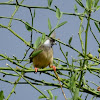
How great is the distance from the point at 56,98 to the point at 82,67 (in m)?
0.16

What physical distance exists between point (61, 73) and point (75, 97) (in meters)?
0.74

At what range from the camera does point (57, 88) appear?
168cm

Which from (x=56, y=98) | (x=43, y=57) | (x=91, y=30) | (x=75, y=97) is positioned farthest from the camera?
(x=43, y=57)

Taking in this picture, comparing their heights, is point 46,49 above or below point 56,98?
above

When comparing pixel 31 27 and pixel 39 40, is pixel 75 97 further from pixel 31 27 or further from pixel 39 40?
pixel 31 27

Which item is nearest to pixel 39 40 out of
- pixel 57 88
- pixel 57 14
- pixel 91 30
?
pixel 57 14

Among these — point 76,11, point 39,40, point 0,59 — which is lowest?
point 39,40

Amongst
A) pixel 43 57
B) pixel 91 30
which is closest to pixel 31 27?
pixel 91 30

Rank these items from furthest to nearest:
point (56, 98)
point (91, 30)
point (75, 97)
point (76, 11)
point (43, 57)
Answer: point (43, 57) < point (91, 30) < point (76, 11) < point (56, 98) < point (75, 97)

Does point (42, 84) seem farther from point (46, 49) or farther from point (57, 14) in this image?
point (46, 49)

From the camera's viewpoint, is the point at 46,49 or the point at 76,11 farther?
the point at 46,49

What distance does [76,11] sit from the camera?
145 cm

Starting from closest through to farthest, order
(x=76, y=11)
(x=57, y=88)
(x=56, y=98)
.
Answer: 1. (x=56, y=98)
2. (x=76, y=11)
3. (x=57, y=88)

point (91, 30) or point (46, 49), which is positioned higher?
point (46, 49)
